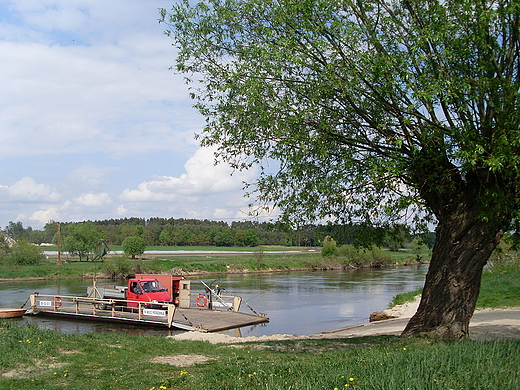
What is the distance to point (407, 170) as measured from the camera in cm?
1060

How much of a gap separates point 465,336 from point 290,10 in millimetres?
8100

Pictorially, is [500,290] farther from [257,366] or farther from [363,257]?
[363,257]

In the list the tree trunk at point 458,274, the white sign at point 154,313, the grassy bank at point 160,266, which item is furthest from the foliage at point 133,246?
the tree trunk at point 458,274

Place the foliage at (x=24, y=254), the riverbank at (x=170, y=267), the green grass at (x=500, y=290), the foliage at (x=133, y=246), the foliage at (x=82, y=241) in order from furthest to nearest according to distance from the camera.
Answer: the foliage at (x=82, y=241) < the foliage at (x=133, y=246) < the foliage at (x=24, y=254) < the riverbank at (x=170, y=267) < the green grass at (x=500, y=290)

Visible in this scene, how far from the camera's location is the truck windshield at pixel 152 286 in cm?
2561

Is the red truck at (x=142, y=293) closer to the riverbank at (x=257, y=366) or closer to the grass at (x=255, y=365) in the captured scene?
the grass at (x=255, y=365)

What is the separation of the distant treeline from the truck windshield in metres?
6.00

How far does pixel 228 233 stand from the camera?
14550 centimetres

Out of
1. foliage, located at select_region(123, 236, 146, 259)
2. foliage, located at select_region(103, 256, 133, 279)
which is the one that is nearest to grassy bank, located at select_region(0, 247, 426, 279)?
foliage, located at select_region(103, 256, 133, 279)

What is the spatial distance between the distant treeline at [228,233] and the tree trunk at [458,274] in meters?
2.28

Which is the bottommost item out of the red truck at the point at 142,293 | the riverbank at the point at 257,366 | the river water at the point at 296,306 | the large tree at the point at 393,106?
the river water at the point at 296,306

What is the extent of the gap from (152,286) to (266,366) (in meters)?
19.3

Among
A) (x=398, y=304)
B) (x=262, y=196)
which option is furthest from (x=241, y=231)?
(x=262, y=196)

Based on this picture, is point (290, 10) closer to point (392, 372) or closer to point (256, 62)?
point (256, 62)
